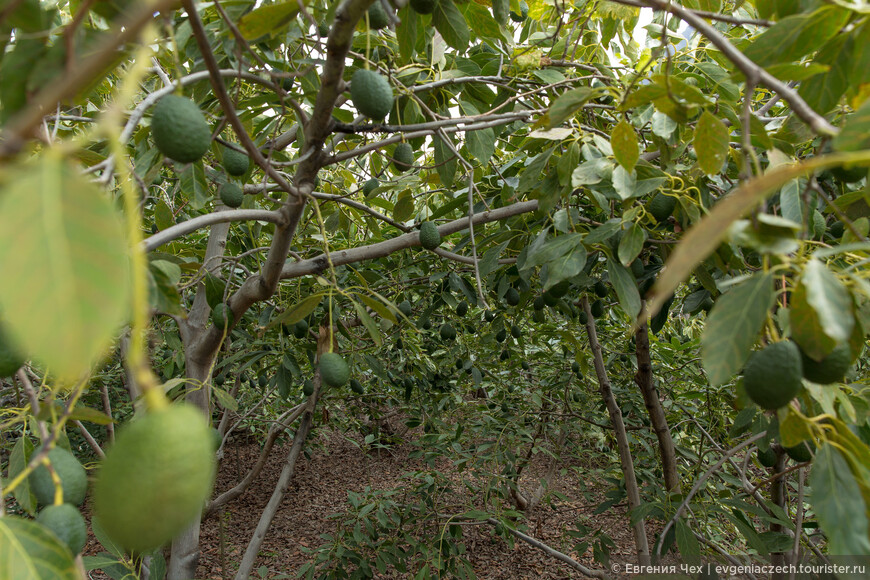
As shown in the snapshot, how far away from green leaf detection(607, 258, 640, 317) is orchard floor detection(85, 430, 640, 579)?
253cm

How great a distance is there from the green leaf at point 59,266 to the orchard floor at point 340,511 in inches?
145

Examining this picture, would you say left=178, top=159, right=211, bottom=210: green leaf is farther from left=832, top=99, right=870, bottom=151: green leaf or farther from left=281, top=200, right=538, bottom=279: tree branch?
left=832, top=99, right=870, bottom=151: green leaf

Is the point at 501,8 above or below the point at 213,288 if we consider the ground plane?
above

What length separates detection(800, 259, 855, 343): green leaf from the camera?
1.82ft

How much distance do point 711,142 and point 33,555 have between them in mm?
1073

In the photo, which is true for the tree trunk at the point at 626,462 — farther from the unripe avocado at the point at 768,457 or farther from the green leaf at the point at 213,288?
the green leaf at the point at 213,288

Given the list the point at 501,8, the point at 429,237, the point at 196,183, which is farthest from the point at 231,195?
the point at 501,8

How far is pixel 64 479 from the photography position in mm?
757

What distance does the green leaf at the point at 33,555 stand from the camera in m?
0.51

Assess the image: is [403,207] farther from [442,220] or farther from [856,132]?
[856,132]

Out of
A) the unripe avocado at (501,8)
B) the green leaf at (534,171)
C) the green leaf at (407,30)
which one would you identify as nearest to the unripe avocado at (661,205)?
the green leaf at (534,171)

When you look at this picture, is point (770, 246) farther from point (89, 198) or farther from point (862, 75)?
point (89, 198)

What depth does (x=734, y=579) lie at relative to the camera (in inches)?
107

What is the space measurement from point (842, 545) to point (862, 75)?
0.65 m
